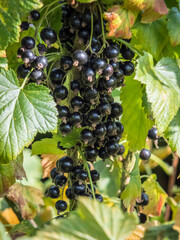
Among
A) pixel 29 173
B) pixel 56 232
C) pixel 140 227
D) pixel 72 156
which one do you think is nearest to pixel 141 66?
pixel 72 156

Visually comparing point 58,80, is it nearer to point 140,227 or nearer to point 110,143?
point 110,143

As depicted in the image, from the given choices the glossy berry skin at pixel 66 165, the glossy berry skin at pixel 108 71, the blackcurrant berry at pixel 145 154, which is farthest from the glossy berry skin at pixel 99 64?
the blackcurrant berry at pixel 145 154

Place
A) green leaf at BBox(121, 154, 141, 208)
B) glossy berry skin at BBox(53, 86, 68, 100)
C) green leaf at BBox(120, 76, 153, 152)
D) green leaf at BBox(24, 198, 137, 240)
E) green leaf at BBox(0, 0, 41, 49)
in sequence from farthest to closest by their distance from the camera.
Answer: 1. green leaf at BBox(121, 154, 141, 208)
2. green leaf at BBox(120, 76, 153, 152)
3. glossy berry skin at BBox(53, 86, 68, 100)
4. green leaf at BBox(0, 0, 41, 49)
5. green leaf at BBox(24, 198, 137, 240)

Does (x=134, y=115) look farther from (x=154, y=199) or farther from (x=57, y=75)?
(x=154, y=199)

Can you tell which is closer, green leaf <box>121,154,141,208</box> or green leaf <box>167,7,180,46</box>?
green leaf <box>167,7,180,46</box>

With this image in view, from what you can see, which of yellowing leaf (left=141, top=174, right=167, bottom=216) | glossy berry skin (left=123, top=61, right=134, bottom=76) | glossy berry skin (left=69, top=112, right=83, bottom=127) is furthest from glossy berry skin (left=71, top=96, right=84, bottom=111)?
yellowing leaf (left=141, top=174, right=167, bottom=216)

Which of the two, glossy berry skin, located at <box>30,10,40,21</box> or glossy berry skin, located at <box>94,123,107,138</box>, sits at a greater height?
glossy berry skin, located at <box>30,10,40,21</box>

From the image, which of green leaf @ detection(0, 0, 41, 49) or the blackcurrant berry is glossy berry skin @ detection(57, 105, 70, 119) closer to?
green leaf @ detection(0, 0, 41, 49)
